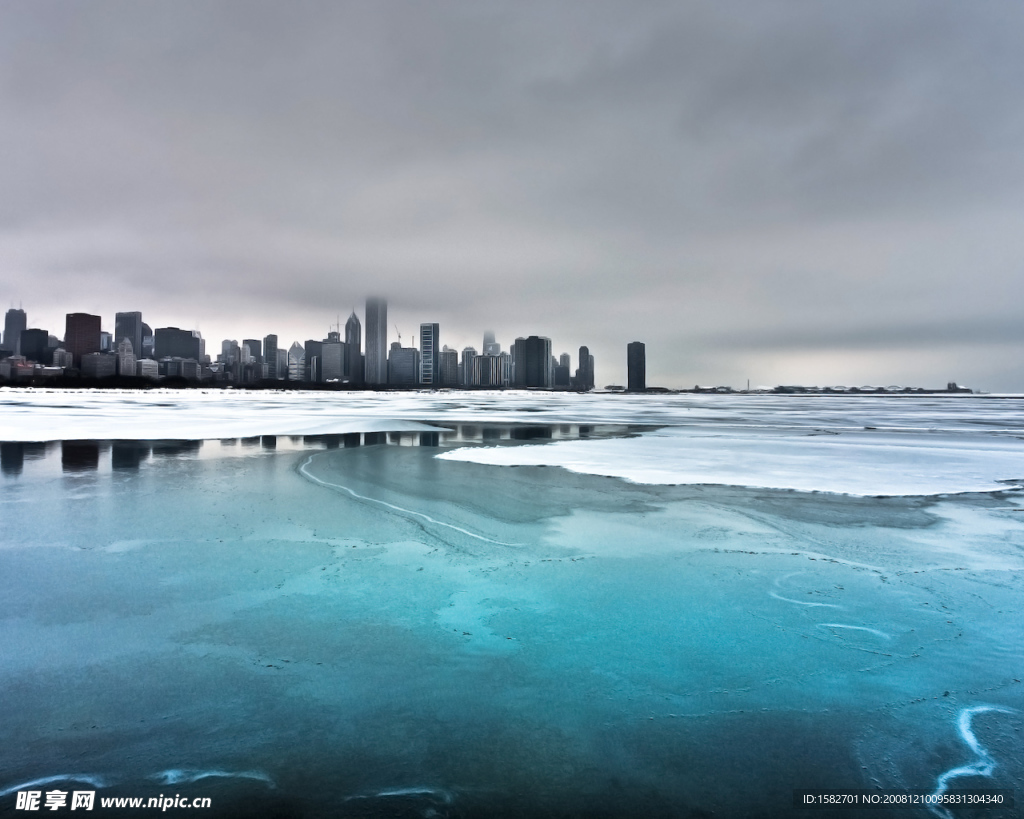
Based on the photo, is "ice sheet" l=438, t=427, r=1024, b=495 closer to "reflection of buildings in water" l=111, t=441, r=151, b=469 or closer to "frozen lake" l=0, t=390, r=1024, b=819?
"frozen lake" l=0, t=390, r=1024, b=819

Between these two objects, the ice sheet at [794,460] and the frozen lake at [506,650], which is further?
the ice sheet at [794,460]

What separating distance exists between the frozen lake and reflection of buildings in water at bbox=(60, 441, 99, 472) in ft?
11.1

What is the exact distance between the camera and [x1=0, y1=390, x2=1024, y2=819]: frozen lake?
2.88 m

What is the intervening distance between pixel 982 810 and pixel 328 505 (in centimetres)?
794

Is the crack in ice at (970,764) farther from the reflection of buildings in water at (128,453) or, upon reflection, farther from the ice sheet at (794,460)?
the reflection of buildings in water at (128,453)

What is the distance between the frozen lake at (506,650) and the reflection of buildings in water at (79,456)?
338cm

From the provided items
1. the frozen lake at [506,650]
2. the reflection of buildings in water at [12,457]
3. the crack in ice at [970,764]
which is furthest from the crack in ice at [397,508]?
the reflection of buildings in water at [12,457]

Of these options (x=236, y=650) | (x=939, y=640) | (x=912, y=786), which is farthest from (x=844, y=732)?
(x=236, y=650)

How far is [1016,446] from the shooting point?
63.1ft

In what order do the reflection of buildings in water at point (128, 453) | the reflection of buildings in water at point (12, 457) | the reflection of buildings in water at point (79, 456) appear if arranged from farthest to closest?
the reflection of buildings in water at point (128, 453) → the reflection of buildings in water at point (79, 456) → the reflection of buildings in water at point (12, 457)

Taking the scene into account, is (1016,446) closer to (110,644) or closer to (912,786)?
(912,786)

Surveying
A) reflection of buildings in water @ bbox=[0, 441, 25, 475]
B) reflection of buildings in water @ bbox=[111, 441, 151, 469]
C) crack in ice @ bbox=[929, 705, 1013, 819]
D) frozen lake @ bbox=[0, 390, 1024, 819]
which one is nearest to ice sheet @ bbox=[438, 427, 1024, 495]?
frozen lake @ bbox=[0, 390, 1024, 819]

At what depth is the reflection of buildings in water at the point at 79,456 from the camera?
12.4 m

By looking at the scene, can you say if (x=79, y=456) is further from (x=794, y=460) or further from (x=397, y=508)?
(x=794, y=460)
